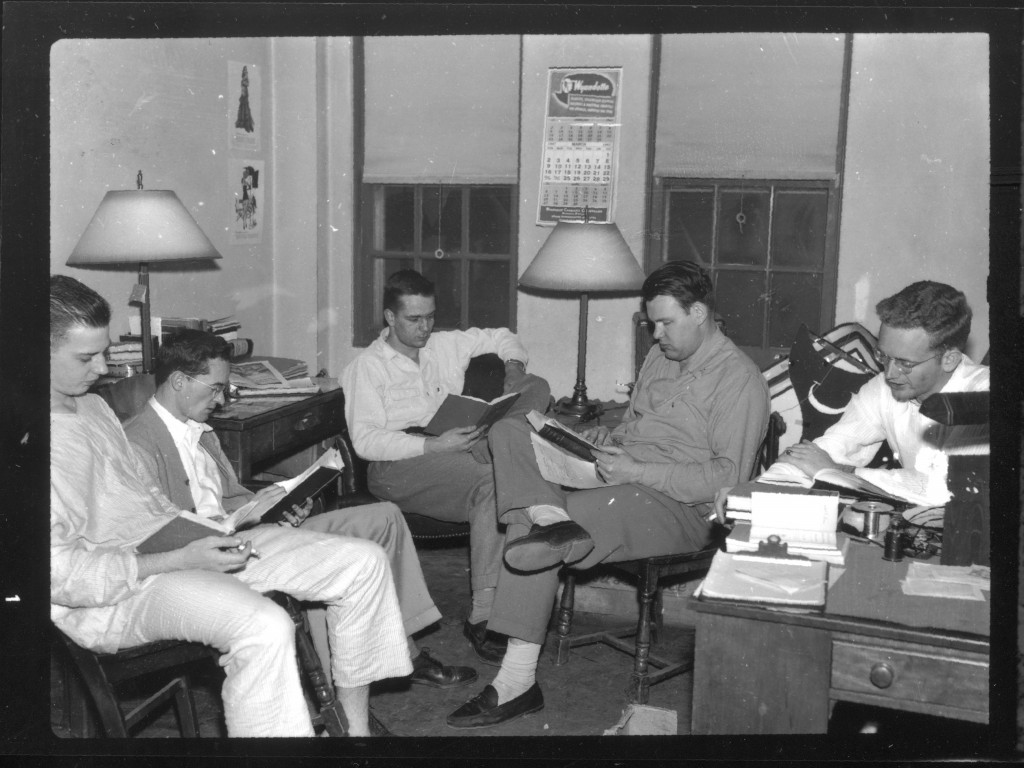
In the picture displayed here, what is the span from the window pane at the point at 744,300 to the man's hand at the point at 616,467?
1.30 meters

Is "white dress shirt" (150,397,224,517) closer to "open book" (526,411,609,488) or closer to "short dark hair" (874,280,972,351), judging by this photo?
"open book" (526,411,609,488)

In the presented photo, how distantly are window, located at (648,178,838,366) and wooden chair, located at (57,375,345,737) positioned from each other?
2303mm

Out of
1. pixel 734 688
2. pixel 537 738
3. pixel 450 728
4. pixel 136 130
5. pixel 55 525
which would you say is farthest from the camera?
pixel 136 130

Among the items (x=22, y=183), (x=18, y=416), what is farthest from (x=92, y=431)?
(x=22, y=183)

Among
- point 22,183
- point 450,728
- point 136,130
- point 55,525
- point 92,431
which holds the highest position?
point 136,130

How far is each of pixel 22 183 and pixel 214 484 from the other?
978mm

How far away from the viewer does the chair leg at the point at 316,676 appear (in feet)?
8.46

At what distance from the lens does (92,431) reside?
2.49m

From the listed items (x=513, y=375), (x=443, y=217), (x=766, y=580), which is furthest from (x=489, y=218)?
(x=766, y=580)

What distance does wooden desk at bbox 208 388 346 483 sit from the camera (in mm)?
3410

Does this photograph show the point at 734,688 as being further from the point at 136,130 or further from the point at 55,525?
the point at 136,130

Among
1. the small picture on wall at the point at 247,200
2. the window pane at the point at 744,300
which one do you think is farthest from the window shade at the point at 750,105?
the small picture on wall at the point at 247,200

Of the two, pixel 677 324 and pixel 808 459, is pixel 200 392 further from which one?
pixel 808 459

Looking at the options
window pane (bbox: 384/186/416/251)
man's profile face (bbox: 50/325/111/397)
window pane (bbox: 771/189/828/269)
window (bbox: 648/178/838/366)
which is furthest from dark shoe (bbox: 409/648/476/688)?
window pane (bbox: 771/189/828/269)
